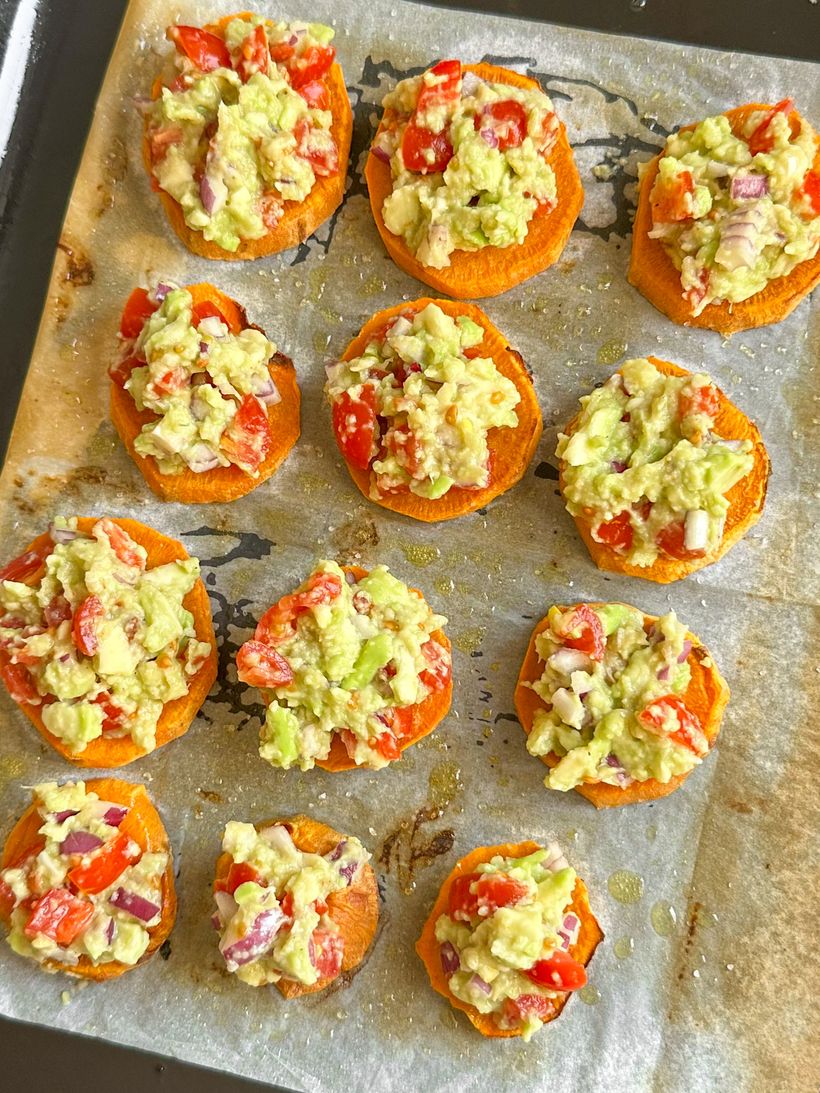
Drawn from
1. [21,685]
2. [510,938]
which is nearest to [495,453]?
[510,938]

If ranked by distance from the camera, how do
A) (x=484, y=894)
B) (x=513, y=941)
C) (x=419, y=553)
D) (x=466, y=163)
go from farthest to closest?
(x=419, y=553) → (x=466, y=163) → (x=484, y=894) → (x=513, y=941)

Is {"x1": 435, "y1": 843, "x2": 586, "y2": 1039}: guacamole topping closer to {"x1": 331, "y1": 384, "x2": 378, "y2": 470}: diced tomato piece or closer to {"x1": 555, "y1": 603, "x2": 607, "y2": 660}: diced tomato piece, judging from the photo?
{"x1": 555, "y1": 603, "x2": 607, "y2": 660}: diced tomato piece

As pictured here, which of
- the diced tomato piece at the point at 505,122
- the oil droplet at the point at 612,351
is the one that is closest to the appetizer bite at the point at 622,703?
the oil droplet at the point at 612,351

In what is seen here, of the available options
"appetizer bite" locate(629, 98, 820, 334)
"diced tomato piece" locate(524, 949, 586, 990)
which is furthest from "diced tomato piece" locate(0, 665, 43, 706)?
"appetizer bite" locate(629, 98, 820, 334)

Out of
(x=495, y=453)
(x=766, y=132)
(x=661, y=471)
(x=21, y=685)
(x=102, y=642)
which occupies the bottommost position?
(x=21, y=685)

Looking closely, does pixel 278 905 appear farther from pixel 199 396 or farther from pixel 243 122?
pixel 243 122

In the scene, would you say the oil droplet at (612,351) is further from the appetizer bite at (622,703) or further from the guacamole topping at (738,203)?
the appetizer bite at (622,703)

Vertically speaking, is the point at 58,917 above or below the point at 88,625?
below
